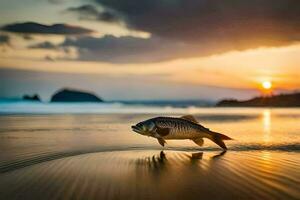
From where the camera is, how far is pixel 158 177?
6.73 m

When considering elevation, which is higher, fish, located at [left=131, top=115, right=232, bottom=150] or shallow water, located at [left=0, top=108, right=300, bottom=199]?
fish, located at [left=131, top=115, right=232, bottom=150]

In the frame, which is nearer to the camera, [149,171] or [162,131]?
[149,171]

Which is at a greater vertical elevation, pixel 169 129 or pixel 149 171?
pixel 169 129

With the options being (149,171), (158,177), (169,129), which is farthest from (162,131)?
(158,177)

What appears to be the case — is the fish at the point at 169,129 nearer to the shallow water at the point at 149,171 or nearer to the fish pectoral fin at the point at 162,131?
the fish pectoral fin at the point at 162,131

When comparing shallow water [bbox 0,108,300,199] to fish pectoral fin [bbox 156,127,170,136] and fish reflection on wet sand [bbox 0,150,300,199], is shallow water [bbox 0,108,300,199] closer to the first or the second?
fish reflection on wet sand [bbox 0,150,300,199]

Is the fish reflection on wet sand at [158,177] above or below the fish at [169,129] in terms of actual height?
below

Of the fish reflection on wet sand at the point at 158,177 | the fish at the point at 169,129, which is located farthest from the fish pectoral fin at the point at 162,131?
the fish reflection on wet sand at the point at 158,177

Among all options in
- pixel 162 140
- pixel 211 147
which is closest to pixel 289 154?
pixel 211 147

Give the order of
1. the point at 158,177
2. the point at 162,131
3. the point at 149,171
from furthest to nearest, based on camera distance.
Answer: the point at 162,131 < the point at 149,171 < the point at 158,177

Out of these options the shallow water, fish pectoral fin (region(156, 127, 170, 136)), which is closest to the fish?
fish pectoral fin (region(156, 127, 170, 136))

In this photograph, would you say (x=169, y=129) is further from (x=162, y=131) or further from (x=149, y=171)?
(x=149, y=171)

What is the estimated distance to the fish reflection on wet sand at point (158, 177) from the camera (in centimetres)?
554

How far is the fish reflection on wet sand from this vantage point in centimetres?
554
